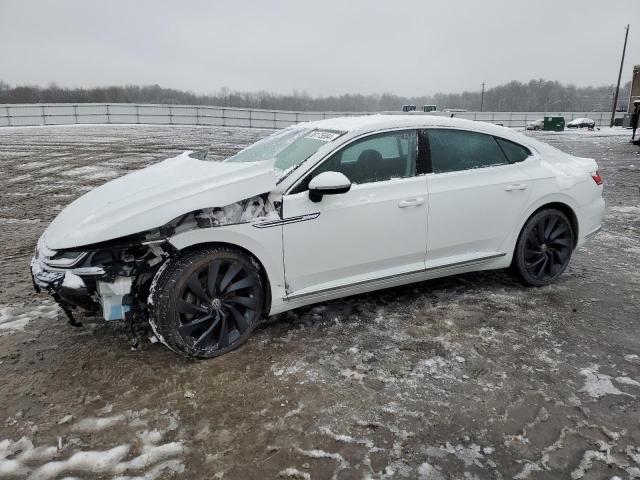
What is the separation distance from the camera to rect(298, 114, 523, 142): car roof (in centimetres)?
387

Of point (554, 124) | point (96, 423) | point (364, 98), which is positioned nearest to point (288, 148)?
point (96, 423)

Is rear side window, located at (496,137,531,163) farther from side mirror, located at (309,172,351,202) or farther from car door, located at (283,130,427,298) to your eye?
side mirror, located at (309,172,351,202)

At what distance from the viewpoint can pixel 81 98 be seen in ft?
226

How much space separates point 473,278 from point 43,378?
3.87 metres

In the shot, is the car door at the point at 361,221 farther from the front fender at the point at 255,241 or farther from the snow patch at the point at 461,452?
the snow patch at the point at 461,452

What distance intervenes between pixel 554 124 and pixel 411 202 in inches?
1514

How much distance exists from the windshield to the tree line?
2803 inches

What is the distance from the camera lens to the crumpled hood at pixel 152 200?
302cm

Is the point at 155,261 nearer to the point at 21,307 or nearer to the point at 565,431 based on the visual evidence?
the point at 21,307

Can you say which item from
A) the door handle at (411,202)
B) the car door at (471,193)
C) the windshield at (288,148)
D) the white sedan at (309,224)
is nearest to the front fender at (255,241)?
the white sedan at (309,224)

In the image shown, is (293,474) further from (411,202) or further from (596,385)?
(411,202)

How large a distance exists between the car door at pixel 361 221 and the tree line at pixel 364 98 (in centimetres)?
7221

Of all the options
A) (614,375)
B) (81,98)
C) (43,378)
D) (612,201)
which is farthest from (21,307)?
(81,98)

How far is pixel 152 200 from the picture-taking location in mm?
3143
